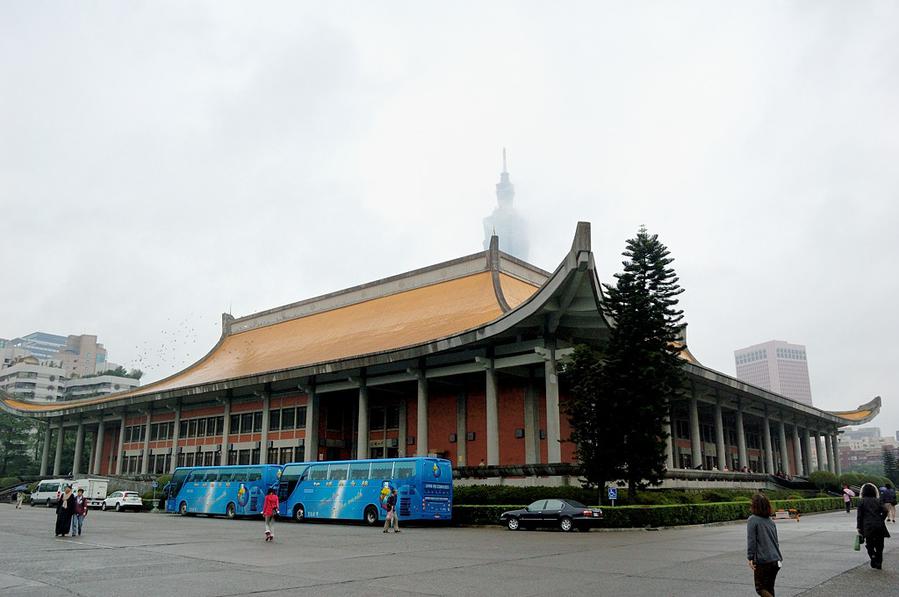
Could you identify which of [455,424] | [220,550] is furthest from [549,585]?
[455,424]

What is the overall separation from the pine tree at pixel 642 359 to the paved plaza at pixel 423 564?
461 centimetres

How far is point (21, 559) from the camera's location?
14.7m

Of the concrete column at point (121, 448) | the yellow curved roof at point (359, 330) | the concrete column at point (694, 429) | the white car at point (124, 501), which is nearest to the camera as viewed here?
the yellow curved roof at point (359, 330)

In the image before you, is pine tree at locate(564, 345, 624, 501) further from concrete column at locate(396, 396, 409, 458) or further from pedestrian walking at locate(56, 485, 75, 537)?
pedestrian walking at locate(56, 485, 75, 537)

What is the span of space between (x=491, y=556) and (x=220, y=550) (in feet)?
21.8

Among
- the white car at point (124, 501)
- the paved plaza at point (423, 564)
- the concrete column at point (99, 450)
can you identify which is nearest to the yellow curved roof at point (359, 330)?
the concrete column at point (99, 450)

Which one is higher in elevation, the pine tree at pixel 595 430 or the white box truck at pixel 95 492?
the pine tree at pixel 595 430

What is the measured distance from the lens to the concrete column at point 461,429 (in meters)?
37.6

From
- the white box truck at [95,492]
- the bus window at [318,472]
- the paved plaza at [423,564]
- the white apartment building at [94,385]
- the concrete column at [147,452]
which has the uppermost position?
the white apartment building at [94,385]

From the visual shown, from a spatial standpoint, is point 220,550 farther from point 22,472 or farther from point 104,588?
point 22,472

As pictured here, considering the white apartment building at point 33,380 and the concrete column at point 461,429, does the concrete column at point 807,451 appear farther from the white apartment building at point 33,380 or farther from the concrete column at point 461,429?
the white apartment building at point 33,380

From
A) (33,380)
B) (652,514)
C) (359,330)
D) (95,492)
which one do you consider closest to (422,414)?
(359,330)

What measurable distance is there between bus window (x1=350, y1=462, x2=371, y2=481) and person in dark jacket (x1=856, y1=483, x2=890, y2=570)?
19.1m

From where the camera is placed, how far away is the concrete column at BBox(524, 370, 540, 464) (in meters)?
34.5
